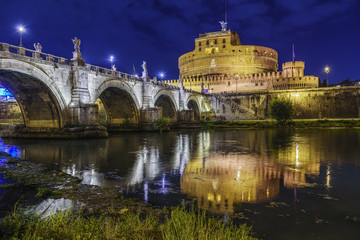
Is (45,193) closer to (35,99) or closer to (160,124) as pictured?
(35,99)

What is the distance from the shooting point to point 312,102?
181 ft

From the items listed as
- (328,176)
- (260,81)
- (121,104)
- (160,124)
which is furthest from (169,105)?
(328,176)

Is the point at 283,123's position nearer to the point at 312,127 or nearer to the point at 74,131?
the point at 312,127

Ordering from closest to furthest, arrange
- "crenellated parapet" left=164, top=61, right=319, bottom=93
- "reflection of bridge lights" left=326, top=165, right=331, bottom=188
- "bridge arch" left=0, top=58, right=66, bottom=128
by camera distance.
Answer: "reflection of bridge lights" left=326, top=165, right=331, bottom=188 → "bridge arch" left=0, top=58, right=66, bottom=128 → "crenellated parapet" left=164, top=61, right=319, bottom=93

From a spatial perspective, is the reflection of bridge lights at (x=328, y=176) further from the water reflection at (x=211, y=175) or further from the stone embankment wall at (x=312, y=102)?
the stone embankment wall at (x=312, y=102)

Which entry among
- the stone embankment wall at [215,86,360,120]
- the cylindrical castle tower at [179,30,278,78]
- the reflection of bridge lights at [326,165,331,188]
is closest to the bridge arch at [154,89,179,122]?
the stone embankment wall at [215,86,360,120]

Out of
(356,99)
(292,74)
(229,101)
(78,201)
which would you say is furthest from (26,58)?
(292,74)

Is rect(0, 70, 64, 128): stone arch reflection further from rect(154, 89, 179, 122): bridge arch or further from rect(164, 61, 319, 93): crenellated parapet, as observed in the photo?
rect(164, 61, 319, 93): crenellated parapet

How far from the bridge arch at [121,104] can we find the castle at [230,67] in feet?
138

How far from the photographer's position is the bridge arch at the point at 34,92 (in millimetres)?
18594

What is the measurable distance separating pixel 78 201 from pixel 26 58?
1691 centimetres

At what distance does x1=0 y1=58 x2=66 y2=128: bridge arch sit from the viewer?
1859 centimetres

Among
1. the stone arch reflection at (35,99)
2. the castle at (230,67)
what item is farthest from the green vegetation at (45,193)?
the castle at (230,67)

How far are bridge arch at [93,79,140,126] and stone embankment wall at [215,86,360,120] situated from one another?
99.7 ft
